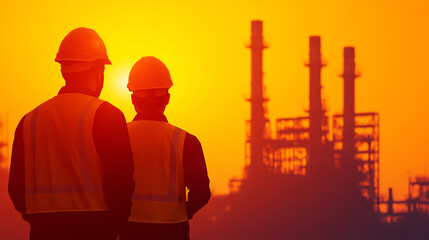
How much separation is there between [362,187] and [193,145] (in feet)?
132

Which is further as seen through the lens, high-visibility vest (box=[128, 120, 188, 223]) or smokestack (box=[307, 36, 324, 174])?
smokestack (box=[307, 36, 324, 174])

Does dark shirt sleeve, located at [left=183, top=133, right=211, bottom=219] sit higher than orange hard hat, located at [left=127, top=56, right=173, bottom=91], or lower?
lower

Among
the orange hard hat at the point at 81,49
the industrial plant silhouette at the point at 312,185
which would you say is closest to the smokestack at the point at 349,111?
the industrial plant silhouette at the point at 312,185

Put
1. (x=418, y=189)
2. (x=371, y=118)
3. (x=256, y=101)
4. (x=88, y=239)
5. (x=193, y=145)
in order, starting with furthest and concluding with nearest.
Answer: (x=418, y=189) → (x=371, y=118) → (x=256, y=101) → (x=193, y=145) → (x=88, y=239)

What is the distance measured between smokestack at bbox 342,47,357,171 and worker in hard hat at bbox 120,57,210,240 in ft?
121

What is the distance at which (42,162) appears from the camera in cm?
284

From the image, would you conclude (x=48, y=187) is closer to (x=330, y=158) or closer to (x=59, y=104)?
(x=59, y=104)

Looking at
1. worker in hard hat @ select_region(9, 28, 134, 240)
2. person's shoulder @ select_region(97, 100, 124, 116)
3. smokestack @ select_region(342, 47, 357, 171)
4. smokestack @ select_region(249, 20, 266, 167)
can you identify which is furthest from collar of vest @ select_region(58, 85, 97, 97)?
smokestack @ select_region(342, 47, 357, 171)

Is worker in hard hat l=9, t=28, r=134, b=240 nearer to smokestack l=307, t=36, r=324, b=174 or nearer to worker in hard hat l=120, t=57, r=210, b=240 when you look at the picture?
worker in hard hat l=120, t=57, r=210, b=240

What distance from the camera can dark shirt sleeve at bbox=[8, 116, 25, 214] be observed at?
2904 mm

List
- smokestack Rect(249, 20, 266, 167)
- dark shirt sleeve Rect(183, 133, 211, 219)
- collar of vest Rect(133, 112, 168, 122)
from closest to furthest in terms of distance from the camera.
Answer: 1. dark shirt sleeve Rect(183, 133, 211, 219)
2. collar of vest Rect(133, 112, 168, 122)
3. smokestack Rect(249, 20, 266, 167)

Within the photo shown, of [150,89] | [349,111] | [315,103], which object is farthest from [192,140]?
[349,111]

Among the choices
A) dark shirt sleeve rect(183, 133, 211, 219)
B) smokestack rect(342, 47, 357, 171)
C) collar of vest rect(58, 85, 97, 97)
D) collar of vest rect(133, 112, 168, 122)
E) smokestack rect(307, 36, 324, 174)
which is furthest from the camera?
smokestack rect(342, 47, 357, 171)

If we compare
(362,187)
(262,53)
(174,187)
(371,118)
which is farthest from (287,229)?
(174,187)
